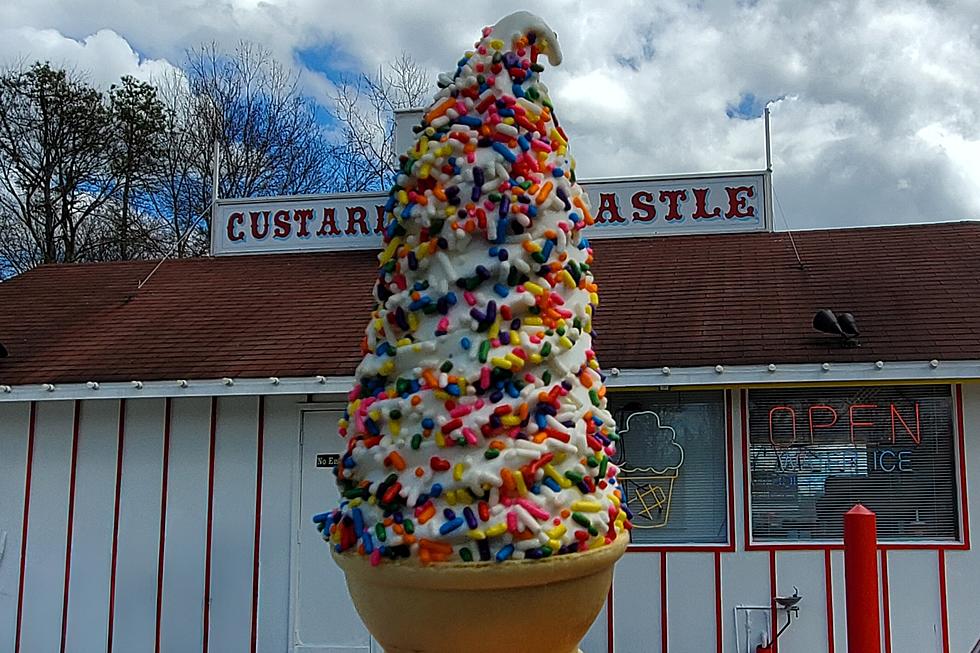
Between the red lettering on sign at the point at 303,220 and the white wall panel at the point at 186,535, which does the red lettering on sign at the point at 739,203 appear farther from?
the white wall panel at the point at 186,535

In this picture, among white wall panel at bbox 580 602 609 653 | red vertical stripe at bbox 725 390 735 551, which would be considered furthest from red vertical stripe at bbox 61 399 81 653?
red vertical stripe at bbox 725 390 735 551

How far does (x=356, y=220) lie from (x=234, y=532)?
396 cm

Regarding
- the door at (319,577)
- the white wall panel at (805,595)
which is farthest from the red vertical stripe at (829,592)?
the door at (319,577)

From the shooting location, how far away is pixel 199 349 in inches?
286

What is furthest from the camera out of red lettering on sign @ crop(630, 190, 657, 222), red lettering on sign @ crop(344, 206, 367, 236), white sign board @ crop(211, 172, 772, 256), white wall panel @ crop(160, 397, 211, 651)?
red lettering on sign @ crop(344, 206, 367, 236)

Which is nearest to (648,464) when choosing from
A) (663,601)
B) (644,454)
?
(644,454)

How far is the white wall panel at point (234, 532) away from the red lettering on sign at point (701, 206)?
485 cm

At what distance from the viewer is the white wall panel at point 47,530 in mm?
6996

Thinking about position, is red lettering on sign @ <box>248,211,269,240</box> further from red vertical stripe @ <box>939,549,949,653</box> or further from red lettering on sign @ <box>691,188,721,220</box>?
red vertical stripe @ <box>939,549,949,653</box>

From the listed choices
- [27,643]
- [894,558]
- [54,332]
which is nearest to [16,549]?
[27,643]

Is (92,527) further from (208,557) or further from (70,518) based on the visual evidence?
(208,557)

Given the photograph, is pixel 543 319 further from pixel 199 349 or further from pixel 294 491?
pixel 199 349

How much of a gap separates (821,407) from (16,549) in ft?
21.4

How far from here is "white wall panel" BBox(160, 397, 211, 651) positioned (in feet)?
22.4
